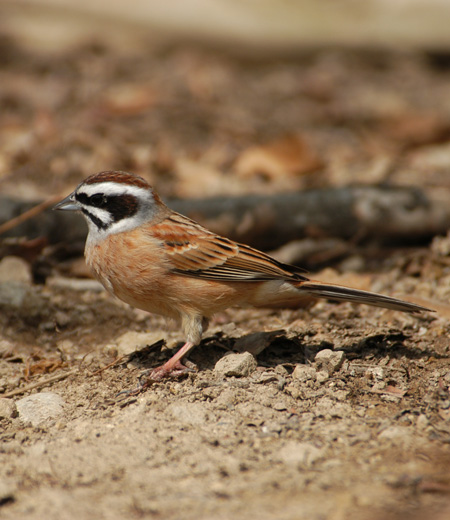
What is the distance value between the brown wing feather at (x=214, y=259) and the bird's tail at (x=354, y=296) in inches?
4.9

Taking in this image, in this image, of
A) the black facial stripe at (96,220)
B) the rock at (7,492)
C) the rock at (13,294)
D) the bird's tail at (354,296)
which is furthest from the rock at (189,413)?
the rock at (13,294)

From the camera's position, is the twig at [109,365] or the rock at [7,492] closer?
the rock at [7,492]

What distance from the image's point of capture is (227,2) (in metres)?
11.2

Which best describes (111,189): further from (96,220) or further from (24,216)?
(24,216)

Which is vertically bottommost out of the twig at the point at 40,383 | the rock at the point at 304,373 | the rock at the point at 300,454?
the rock at the point at 300,454

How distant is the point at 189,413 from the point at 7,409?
4.33 ft

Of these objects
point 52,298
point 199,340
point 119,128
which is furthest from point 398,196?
point 119,128

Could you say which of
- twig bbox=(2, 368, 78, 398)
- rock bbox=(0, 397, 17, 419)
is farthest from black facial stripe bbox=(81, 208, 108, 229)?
rock bbox=(0, 397, 17, 419)

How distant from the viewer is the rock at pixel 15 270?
6551 mm

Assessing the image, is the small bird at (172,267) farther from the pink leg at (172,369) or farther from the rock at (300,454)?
the rock at (300,454)

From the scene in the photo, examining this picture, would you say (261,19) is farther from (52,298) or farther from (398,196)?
(52,298)

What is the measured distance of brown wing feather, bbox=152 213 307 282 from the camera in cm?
531

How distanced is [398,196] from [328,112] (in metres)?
3.90

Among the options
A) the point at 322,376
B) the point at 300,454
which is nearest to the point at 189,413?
the point at 300,454
